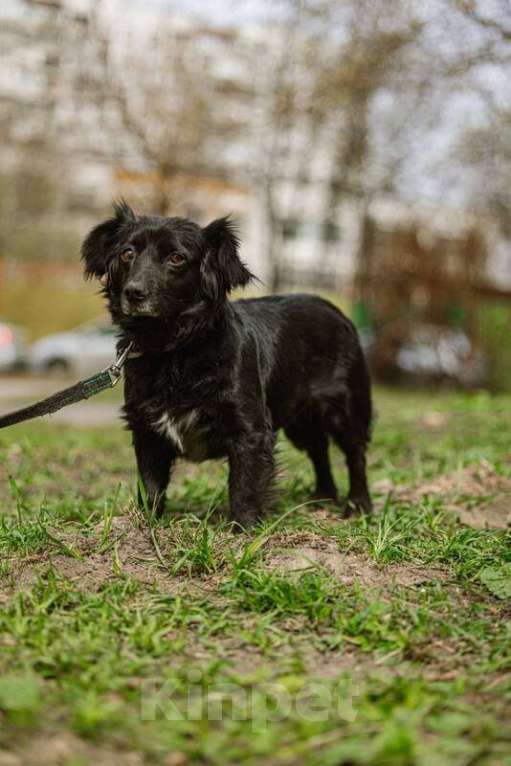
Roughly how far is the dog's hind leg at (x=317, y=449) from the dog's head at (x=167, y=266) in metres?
1.38

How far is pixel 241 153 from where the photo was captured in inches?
756

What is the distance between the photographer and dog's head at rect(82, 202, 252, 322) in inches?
150

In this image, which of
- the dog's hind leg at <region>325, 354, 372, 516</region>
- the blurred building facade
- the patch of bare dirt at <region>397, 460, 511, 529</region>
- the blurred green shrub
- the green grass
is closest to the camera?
the green grass

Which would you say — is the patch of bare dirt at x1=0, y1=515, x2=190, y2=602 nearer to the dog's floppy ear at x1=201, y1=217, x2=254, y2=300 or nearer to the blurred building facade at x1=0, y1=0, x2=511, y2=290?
the dog's floppy ear at x1=201, y1=217, x2=254, y2=300

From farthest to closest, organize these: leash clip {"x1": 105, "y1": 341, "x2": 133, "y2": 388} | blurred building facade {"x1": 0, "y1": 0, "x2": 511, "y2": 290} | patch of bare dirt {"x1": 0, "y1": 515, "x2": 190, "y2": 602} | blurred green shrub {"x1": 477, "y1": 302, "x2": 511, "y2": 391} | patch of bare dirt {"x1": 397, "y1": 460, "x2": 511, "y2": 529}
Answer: blurred green shrub {"x1": 477, "y1": 302, "x2": 511, "y2": 391} < blurred building facade {"x1": 0, "y1": 0, "x2": 511, "y2": 290} < patch of bare dirt {"x1": 397, "y1": 460, "x2": 511, "y2": 529} < leash clip {"x1": 105, "y1": 341, "x2": 133, "y2": 388} < patch of bare dirt {"x1": 0, "y1": 515, "x2": 190, "y2": 602}

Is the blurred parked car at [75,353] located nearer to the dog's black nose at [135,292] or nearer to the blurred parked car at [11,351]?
the blurred parked car at [11,351]

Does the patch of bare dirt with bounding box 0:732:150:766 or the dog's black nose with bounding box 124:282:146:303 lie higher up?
the dog's black nose with bounding box 124:282:146:303

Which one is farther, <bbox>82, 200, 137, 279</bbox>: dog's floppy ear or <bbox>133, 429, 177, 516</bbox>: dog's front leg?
<bbox>82, 200, 137, 279</bbox>: dog's floppy ear

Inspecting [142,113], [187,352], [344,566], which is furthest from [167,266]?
[142,113]

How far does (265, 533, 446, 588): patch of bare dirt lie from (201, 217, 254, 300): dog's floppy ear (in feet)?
4.10

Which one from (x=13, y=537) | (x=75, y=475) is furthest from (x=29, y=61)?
(x=13, y=537)

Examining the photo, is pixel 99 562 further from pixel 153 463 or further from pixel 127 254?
pixel 127 254

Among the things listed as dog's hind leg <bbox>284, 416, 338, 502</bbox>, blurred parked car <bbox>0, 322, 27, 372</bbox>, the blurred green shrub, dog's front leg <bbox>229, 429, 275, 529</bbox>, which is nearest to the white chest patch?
dog's front leg <bbox>229, 429, 275, 529</bbox>

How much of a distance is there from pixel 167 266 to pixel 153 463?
96 centimetres
